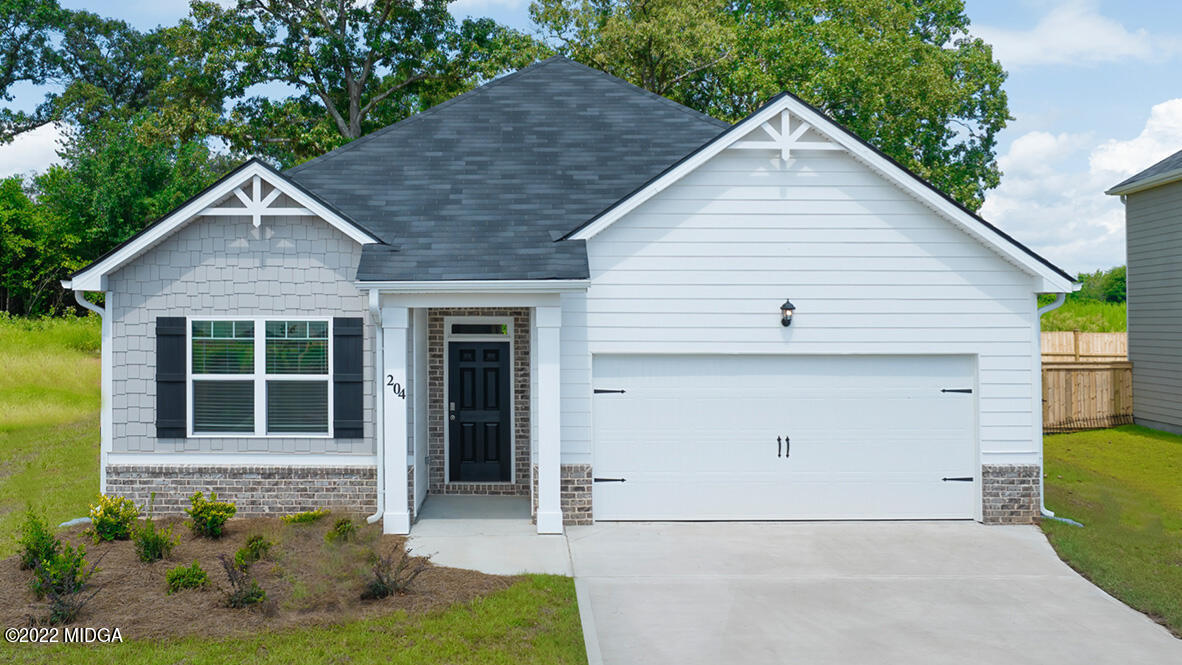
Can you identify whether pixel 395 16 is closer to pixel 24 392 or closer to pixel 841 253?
pixel 24 392

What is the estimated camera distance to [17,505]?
1143 centimetres

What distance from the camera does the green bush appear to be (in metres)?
6.77

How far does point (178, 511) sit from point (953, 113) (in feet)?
82.5

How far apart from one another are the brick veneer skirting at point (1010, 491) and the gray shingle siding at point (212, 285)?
7.67 meters

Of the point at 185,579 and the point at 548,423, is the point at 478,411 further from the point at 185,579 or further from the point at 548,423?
the point at 185,579

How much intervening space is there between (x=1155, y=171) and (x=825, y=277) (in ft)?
39.7

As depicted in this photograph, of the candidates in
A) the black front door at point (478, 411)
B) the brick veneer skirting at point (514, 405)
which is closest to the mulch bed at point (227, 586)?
the brick veneer skirting at point (514, 405)

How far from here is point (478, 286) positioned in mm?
9477

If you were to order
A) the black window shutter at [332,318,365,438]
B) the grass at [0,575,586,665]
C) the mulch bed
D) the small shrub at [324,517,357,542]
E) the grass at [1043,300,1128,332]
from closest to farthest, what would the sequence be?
the grass at [0,575,586,665]
the mulch bed
the small shrub at [324,517,357,542]
the black window shutter at [332,318,365,438]
the grass at [1043,300,1128,332]

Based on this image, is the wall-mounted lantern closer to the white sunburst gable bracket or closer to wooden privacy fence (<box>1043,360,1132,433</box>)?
the white sunburst gable bracket

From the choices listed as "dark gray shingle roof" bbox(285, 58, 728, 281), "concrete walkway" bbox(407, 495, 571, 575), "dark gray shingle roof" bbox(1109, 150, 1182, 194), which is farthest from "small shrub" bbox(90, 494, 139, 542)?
"dark gray shingle roof" bbox(1109, 150, 1182, 194)

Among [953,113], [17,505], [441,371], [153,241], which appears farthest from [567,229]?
[953,113]

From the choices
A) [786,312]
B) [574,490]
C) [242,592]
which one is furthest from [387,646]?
[786,312]

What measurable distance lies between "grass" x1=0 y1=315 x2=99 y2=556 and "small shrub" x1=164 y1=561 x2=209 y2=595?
297cm
